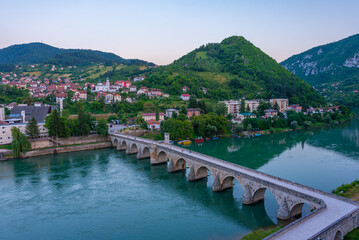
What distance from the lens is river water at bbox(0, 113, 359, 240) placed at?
15.4 metres

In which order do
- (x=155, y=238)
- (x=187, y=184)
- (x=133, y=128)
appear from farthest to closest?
(x=133, y=128) < (x=187, y=184) < (x=155, y=238)

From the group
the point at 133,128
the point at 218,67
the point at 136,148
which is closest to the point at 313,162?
the point at 136,148

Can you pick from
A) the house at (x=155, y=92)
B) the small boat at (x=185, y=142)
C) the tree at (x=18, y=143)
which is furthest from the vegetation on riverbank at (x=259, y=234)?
the house at (x=155, y=92)

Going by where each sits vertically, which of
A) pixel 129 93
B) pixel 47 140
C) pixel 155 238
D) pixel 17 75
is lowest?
pixel 155 238

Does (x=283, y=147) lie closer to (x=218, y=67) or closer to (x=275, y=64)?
(x=218, y=67)

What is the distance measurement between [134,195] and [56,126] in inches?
818

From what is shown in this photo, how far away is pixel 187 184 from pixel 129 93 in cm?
4388

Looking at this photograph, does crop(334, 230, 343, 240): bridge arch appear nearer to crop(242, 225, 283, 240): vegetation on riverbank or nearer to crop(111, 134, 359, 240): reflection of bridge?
crop(111, 134, 359, 240): reflection of bridge

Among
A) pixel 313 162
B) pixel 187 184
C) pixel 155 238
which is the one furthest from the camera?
pixel 313 162

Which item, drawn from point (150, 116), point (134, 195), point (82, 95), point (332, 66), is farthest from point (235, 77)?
point (332, 66)

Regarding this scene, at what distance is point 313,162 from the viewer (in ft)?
91.9

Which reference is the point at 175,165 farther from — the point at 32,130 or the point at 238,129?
the point at 238,129

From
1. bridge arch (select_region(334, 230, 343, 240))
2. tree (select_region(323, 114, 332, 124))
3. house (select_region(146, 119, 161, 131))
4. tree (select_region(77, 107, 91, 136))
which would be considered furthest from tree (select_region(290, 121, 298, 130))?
bridge arch (select_region(334, 230, 343, 240))

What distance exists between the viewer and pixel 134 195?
20.2 meters
